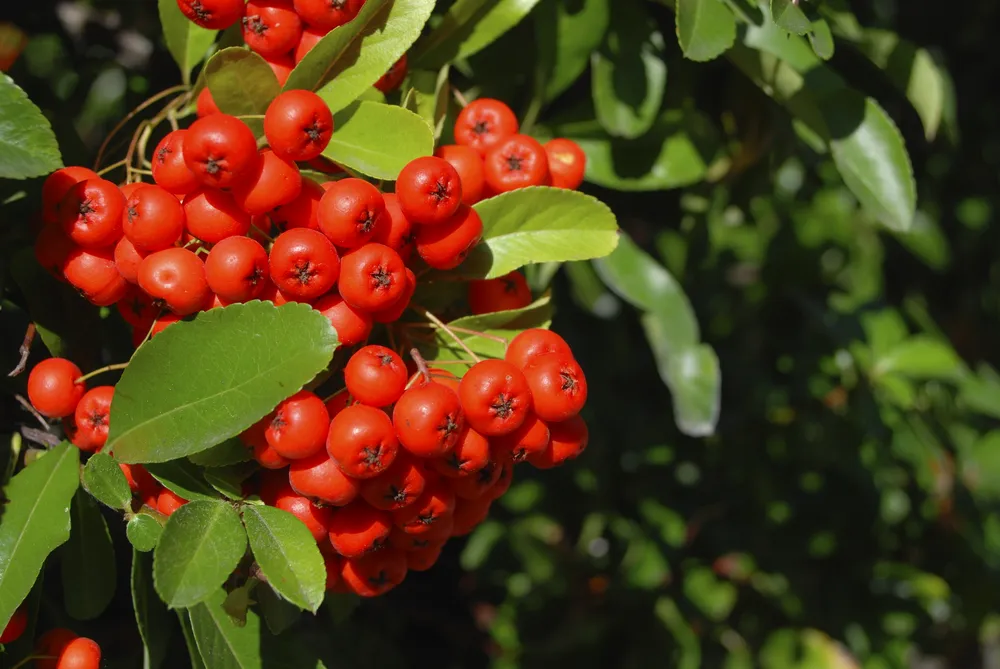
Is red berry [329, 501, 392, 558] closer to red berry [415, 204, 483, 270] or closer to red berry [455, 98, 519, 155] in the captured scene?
red berry [415, 204, 483, 270]

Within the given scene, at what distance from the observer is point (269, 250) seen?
3.43 feet

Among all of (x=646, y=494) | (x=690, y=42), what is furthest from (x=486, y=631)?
(x=690, y=42)

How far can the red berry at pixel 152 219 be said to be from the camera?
37.9 inches

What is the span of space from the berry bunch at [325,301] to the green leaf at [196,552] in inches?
3.2

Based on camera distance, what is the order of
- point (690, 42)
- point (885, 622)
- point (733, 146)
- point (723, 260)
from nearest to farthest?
point (690, 42)
point (733, 146)
point (723, 260)
point (885, 622)

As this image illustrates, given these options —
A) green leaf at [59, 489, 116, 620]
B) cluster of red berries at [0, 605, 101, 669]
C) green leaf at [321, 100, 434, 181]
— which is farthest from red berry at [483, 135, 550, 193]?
cluster of red berries at [0, 605, 101, 669]

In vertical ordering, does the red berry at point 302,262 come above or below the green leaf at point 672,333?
above

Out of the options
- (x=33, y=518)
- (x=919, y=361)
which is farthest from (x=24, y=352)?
(x=919, y=361)

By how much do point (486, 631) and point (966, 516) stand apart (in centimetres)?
143

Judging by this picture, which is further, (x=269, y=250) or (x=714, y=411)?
(x=714, y=411)

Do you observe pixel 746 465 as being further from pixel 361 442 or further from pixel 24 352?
pixel 24 352

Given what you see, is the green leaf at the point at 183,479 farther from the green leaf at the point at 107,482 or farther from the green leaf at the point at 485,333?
the green leaf at the point at 485,333

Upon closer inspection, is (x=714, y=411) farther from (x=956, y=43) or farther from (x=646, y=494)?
(x=956, y=43)

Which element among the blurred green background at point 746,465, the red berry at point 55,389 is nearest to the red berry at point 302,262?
the red berry at point 55,389
